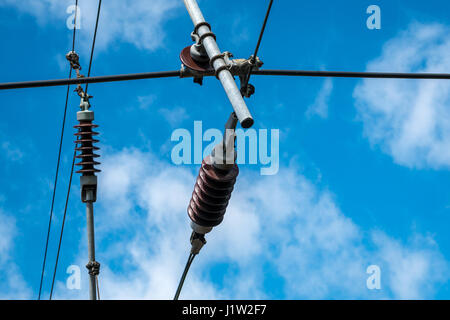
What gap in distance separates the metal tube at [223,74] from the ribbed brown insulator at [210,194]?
226 centimetres

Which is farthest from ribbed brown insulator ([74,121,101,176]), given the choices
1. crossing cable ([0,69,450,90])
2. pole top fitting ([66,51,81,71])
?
crossing cable ([0,69,450,90])

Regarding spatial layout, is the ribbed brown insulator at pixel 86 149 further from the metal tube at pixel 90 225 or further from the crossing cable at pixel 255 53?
the crossing cable at pixel 255 53

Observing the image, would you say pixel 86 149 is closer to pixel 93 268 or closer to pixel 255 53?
pixel 93 268

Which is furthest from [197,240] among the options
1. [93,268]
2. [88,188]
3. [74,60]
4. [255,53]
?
[74,60]

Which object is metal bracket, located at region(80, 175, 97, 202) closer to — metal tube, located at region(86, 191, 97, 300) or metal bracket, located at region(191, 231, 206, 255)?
metal tube, located at region(86, 191, 97, 300)

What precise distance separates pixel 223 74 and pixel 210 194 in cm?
298

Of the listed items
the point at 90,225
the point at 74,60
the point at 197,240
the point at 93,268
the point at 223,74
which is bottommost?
the point at 93,268

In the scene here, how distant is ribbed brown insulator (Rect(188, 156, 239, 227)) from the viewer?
8328 millimetres

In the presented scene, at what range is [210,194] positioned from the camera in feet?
28.2

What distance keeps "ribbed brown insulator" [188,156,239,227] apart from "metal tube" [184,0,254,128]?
2.26 metres

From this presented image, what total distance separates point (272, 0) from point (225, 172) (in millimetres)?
2494

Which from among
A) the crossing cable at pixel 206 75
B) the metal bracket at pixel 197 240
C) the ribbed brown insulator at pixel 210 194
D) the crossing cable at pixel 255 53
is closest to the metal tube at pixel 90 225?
the metal bracket at pixel 197 240

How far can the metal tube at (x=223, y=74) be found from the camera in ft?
17.4

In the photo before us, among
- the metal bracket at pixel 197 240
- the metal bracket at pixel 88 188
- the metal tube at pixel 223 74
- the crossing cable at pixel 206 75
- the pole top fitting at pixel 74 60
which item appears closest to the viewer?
the metal tube at pixel 223 74
